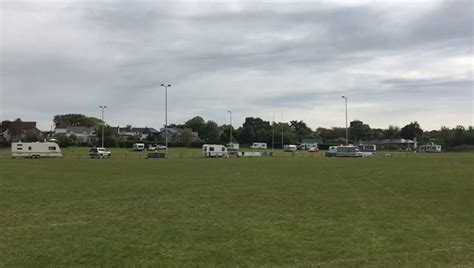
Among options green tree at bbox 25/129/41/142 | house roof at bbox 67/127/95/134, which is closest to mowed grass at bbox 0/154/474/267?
green tree at bbox 25/129/41/142

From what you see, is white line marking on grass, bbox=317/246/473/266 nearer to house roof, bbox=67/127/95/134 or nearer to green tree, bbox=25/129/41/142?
green tree, bbox=25/129/41/142

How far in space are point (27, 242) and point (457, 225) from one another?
34.8 feet

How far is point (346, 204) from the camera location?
1702 centimetres

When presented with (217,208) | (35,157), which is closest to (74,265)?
(217,208)

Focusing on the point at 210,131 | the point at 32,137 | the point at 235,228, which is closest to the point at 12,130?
the point at 32,137

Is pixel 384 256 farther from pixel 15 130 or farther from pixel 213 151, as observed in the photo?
pixel 15 130

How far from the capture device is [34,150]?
242ft

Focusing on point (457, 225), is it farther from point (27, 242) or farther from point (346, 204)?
point (27, 242)

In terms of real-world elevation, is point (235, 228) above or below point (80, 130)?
below

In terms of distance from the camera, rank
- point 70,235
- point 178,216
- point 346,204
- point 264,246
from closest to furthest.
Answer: point 264,246, point 70,235, point 178,216, point 346,204

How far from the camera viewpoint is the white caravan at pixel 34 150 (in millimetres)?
72500

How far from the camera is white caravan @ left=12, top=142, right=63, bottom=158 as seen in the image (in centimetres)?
7250

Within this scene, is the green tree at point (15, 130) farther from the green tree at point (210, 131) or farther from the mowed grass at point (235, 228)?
the mowed grass at point (235, 228)

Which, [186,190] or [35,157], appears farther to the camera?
[35,157]
